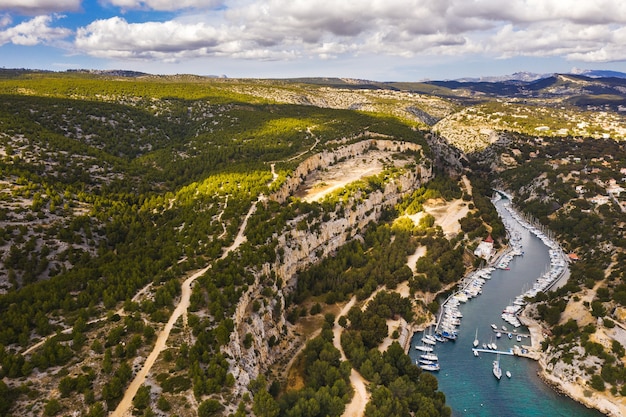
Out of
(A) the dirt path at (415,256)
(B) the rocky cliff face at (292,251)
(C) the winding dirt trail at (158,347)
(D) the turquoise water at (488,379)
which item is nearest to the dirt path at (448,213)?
(B) the rocky cliff face at (292,251)

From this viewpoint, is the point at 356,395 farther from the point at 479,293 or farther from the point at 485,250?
the point at 485,250

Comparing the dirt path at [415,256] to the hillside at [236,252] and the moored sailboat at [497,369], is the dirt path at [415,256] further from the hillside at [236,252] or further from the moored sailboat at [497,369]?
the moored sailboat at [497,369]

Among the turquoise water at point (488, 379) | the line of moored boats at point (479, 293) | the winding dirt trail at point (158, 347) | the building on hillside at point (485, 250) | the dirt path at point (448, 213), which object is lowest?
the turquoise water at point (488, 379)

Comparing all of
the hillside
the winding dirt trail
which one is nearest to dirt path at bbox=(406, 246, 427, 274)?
the hillside

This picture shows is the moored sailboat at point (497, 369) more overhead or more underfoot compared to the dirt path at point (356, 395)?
more underfoot

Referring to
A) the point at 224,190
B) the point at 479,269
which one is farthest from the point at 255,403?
the point at 479,269

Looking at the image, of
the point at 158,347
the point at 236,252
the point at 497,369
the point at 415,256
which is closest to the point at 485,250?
the point at 415,256

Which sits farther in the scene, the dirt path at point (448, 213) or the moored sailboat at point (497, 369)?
the dirt path at point (448, 213)
